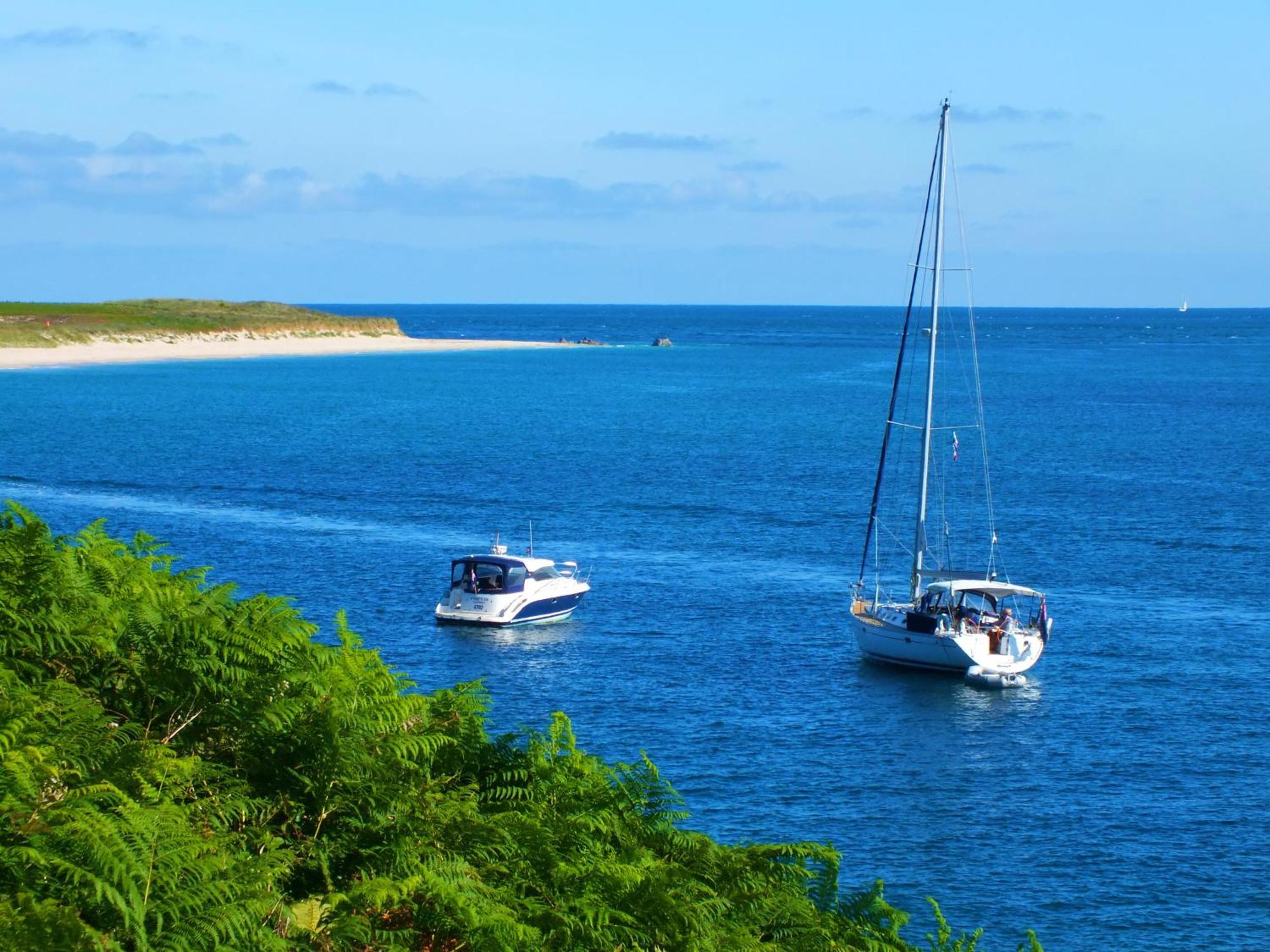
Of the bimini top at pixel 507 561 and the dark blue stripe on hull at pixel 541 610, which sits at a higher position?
the bimini top at pixel 507 561

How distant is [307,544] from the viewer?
191ft

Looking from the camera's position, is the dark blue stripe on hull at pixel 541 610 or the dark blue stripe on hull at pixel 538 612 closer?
the dark blue stripe on hull at pixel 538 612

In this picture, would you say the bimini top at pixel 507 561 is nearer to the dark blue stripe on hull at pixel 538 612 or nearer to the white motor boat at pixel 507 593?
the white motor boat at pixel 507 593

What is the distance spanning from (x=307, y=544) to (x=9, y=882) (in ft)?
165

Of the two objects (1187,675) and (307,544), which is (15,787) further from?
(307,544)

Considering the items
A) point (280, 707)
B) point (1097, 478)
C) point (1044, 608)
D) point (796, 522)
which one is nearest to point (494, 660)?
point (1044, 608)

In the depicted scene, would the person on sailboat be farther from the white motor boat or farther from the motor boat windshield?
the motor boat windshield

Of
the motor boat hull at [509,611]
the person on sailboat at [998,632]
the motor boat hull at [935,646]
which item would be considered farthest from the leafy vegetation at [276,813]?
the motor boat hull at [509,611]

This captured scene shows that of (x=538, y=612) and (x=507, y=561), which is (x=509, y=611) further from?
(x=507, y=561)

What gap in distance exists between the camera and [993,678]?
4178 cm

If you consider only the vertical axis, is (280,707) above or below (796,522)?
above

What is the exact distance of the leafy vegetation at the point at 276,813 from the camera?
360 inches

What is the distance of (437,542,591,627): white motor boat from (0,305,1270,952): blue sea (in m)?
0.81

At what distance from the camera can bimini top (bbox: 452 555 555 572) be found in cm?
4872
